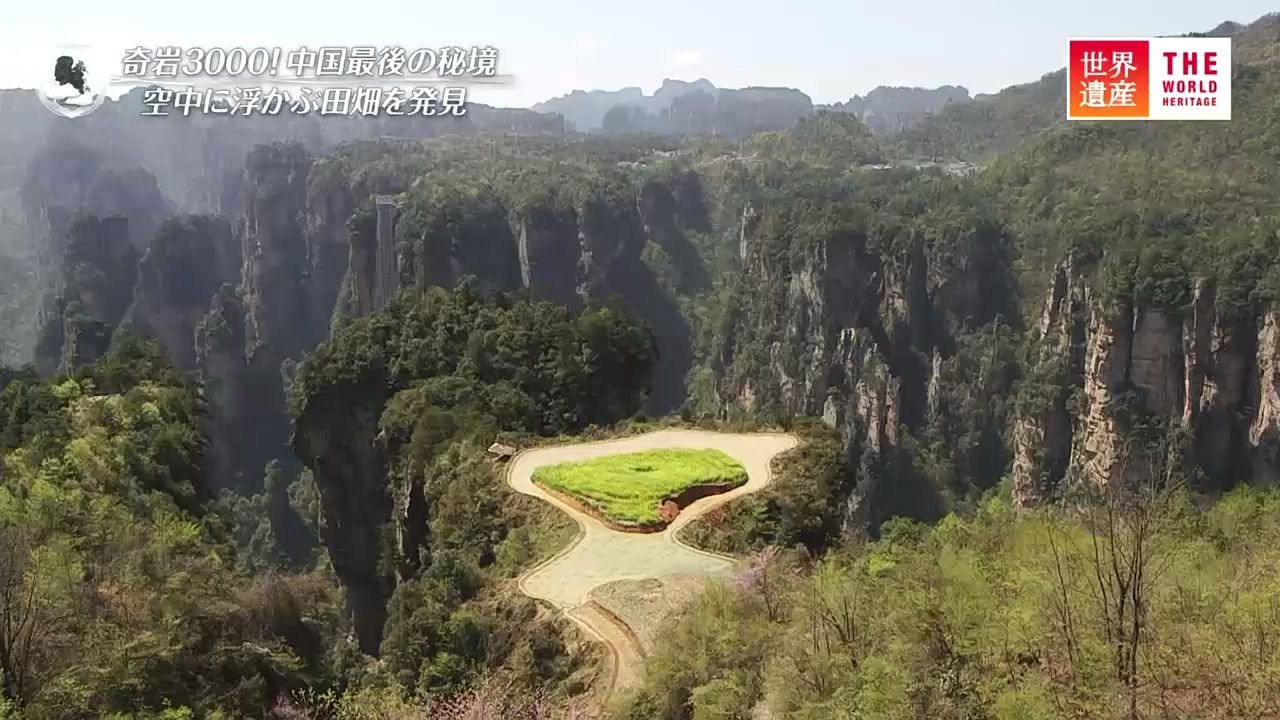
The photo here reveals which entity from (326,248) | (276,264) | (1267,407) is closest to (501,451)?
(1267,407)

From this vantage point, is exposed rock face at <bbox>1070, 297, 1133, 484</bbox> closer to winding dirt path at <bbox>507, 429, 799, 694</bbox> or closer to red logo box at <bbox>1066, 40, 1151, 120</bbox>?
red logo box at <bbox>1066, 40, 1151, 120</bbox>

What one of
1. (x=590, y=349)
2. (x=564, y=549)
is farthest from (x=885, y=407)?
(x=564, y=549)

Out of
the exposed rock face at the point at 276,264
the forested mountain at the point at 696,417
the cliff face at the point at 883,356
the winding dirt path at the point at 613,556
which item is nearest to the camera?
the forested mountain at the point at 696,417

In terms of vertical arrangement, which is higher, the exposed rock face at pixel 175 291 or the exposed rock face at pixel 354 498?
the exposed rock face at pixel 175 291

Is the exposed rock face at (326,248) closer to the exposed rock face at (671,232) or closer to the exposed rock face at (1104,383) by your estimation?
the exposed rock face at (671,232)

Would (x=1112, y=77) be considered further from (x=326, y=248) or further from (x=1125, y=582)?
(x=326, y=248)

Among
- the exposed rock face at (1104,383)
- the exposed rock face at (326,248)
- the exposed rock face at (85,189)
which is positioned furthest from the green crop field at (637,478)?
the exposed rock face at (85,189)
